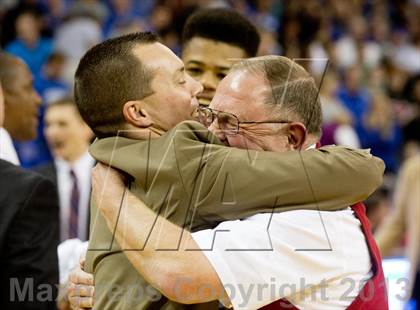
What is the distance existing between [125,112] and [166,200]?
0.31 meters

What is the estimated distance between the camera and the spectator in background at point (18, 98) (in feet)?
13.7

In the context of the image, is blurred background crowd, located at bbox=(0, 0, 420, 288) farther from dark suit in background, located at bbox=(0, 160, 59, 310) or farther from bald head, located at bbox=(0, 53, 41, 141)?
dark suit in background, located at bbox=(0, 160, 59, 310)

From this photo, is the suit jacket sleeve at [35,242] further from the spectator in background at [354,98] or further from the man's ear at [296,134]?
the spectator in background at [354,98]

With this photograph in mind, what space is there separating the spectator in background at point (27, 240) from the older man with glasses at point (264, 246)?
2.29 ft

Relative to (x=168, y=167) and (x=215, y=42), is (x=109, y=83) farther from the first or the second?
(x=215, y=42)

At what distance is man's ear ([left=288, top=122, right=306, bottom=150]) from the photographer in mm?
2365

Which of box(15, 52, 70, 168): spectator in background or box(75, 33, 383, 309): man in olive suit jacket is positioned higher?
box(75, 33, 383, 309): man in olive suit jacket

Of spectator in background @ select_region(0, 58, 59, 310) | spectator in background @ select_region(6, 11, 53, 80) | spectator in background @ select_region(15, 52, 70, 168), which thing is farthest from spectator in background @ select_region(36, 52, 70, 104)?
spectator in background @ select_region(0, 58, 59, 310)

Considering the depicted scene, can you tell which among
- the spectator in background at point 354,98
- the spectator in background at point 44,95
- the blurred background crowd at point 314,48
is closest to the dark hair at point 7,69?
the blurred background crowd at point 314,48

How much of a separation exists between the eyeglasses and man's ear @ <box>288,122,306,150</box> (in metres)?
0.03

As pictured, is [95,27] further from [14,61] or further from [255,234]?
[255,234]

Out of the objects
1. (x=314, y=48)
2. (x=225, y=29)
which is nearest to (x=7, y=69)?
(x=225, y=29)

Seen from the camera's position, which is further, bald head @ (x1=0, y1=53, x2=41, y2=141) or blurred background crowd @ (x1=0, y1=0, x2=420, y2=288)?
blurred background crowd @ (x1=0, y1=0, x2=420, y2=288)

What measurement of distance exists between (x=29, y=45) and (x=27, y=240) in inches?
239
